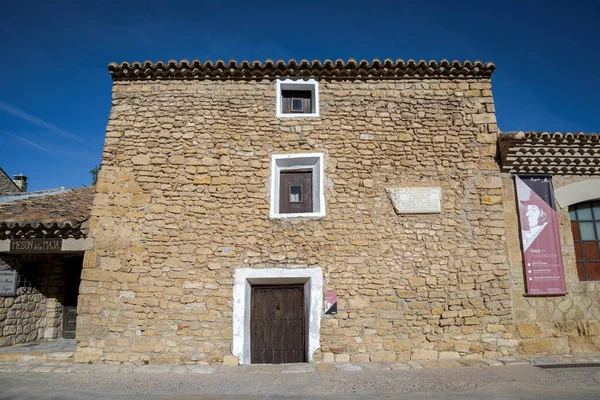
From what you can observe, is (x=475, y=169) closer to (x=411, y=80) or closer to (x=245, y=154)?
(x=411, y=80)

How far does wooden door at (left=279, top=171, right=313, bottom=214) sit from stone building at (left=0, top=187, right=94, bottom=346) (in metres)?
3.65

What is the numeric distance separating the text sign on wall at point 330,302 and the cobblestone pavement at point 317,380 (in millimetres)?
875

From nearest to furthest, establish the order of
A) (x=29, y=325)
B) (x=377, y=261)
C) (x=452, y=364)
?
1. (x=452, y=364)
2. (x=377, y=261)
3. (x=29, y=325)

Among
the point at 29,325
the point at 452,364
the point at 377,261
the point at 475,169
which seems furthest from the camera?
the point at 29,325

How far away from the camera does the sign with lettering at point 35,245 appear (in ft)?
22.5

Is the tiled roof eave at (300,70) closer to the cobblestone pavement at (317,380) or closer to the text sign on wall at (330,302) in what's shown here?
the text sign on wall at (330,302)

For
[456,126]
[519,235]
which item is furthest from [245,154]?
[519,235]

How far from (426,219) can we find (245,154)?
3.61 m

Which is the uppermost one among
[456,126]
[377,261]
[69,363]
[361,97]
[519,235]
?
[361,97]

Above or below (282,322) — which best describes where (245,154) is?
above

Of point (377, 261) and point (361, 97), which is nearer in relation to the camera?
A: point (377, 261)

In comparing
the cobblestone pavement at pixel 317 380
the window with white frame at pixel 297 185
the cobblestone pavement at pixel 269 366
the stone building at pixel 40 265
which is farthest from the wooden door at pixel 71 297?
the window with white frame at pixel 297 185

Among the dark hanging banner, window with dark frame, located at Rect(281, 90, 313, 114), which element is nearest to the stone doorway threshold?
window with dark frame, located at Rect(281, 90, 313, 114)

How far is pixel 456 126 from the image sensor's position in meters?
7.26
